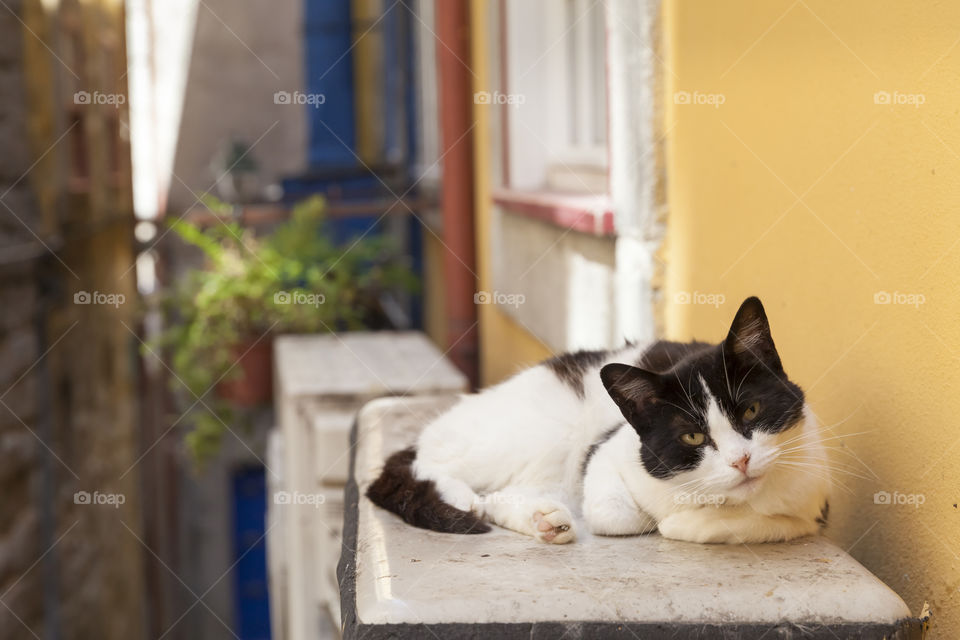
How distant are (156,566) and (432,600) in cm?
878

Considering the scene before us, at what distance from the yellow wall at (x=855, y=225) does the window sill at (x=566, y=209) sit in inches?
16.2

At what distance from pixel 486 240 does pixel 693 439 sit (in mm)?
2919

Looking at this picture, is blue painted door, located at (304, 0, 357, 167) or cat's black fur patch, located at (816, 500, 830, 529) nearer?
cat's black fur patch, located at (816, 500, 830, 529)

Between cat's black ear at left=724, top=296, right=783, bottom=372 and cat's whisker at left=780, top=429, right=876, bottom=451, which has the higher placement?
cat's black ear at left=724, top=296, right=783, bottom=372

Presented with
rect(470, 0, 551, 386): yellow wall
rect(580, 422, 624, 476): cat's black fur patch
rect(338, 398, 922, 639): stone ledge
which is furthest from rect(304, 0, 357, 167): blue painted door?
rect(338, 398, 922, 639): stone ledge

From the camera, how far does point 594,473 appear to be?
62.9 inches

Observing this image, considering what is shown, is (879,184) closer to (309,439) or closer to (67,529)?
(309,439)

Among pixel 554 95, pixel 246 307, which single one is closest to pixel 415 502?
pixel 554 95

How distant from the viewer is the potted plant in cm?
473

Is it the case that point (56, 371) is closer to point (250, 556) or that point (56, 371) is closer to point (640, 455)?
point (250, 556)

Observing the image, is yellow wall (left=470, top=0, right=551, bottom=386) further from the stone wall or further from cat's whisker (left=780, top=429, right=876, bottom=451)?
cat's whisker (left=780, top=429, right=876, bottom=451)

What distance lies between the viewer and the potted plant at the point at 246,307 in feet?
15.5

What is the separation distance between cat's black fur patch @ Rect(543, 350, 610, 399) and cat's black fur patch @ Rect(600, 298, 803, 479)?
401 mm

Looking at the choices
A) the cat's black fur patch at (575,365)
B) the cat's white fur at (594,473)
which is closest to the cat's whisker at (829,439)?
the cat's white fur at (594,473)
